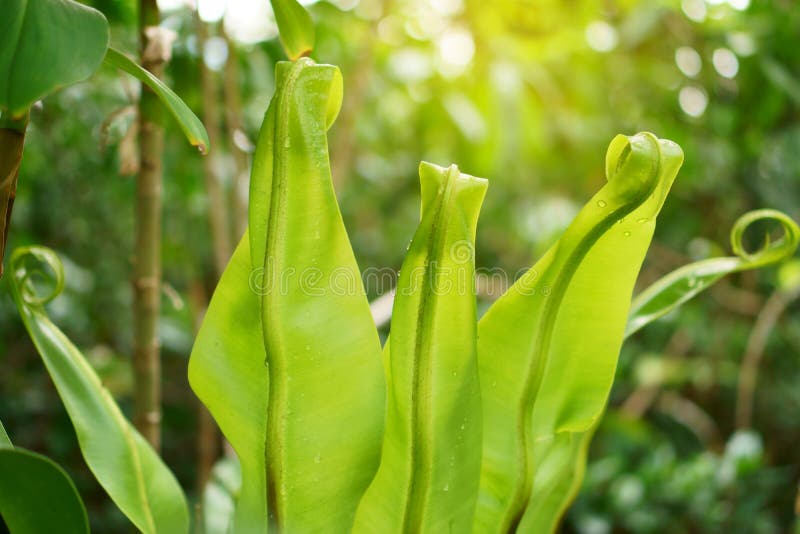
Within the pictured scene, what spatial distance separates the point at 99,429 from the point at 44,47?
253 mm

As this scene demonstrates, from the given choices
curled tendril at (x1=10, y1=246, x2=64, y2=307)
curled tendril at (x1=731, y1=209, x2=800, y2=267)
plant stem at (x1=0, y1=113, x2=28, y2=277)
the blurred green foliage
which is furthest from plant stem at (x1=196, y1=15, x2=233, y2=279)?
curled tendril at (x1=731, y1=209, x2=800, y2=267)

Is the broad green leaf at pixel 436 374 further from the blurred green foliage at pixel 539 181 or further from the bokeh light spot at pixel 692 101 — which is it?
the bokeh light spot at pixel 692 101

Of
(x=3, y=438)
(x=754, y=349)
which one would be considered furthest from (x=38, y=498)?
(x=754, y=349)

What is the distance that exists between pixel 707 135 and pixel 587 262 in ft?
4.10

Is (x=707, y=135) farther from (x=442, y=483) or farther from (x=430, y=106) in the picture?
(x=442, y=483)

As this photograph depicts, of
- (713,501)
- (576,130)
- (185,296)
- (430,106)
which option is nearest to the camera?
(713,501)

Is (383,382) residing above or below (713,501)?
above

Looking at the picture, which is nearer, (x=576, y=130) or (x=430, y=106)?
(x=430, y=106)

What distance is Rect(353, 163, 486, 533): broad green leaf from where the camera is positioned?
15.0 inches

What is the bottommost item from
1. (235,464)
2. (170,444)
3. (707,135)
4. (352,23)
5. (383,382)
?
(170,444)

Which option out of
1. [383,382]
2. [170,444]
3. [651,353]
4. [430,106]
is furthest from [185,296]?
[383,382]

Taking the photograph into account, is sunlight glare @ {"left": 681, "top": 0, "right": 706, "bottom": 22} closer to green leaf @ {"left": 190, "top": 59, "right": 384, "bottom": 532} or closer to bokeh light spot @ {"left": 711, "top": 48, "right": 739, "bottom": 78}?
bokeh light spot @ {"left": 711, "top": 48, "right": 739, "bottom": 78}

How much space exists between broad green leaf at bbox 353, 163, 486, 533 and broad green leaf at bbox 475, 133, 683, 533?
3cm

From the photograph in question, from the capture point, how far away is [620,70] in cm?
162
